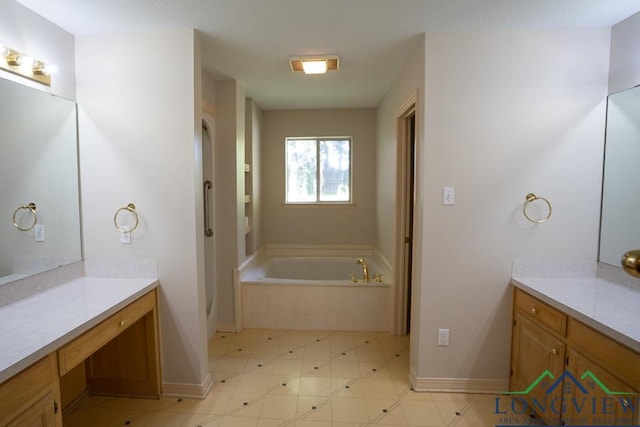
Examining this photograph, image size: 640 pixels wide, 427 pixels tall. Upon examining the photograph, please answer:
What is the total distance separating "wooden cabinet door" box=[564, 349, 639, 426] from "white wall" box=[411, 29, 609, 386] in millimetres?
559

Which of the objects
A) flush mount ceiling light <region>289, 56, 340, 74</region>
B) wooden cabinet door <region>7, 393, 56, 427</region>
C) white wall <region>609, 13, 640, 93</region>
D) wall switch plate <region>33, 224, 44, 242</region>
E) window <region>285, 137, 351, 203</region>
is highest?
flush mount ceiling light <region>289, 56, 340, 74</region>

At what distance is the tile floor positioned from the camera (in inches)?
73.5

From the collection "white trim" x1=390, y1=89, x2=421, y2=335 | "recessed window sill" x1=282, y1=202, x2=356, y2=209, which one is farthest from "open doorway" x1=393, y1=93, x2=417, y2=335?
"recessed window sill" x1=282, y1=202, x2=356, y2=209

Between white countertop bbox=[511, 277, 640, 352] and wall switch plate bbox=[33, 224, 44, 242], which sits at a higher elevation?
wall switch plate bbox=[33, 224, 44, 242]

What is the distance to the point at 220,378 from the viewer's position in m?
2.29

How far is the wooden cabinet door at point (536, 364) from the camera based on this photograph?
1646 millimetres

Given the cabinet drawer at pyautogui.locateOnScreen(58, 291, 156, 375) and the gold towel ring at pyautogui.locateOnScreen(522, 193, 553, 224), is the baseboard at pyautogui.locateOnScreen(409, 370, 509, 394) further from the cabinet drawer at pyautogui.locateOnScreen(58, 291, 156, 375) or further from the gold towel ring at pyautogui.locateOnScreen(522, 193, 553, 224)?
the cabinet drawer at pyautogui.locateOnScreen(58, 291, 156, 375)

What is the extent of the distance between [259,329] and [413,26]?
Answer: 9.17 feet

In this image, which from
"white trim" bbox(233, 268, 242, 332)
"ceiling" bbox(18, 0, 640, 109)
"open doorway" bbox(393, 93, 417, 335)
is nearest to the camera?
"ceiling" bbox(18, 0, 640, 109)

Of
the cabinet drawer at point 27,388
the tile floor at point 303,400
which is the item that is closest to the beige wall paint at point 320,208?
the tile floor at point 303,400

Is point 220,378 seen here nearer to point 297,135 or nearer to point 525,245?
point 525,245

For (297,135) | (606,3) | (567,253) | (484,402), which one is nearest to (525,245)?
(567,253)

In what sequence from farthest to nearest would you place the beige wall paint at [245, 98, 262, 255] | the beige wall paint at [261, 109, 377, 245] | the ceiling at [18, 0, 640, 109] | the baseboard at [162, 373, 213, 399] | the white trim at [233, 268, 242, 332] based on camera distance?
1. the beige wall paint at [261, 109, 377, 245]
2. the beige wall paint at [245, 98, 262, 255]
3. the white trim at [233, 268, 242, 332]
4. the baseboard at [162, 373, 213, 399]
5. the ceiling at [18, 0, 640, 109]

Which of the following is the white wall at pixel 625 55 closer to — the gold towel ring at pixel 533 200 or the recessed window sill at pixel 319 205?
the gold towel ring at pixel 533 200
